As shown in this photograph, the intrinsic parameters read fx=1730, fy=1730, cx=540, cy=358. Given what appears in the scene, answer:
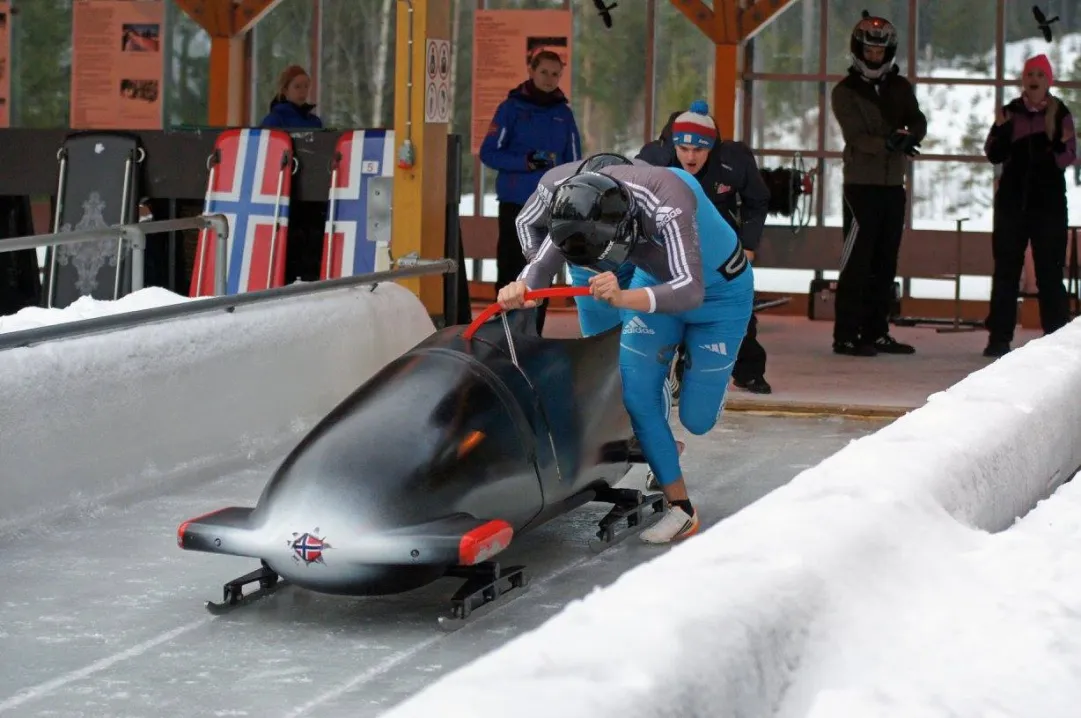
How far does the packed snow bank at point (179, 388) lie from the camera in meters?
4.70

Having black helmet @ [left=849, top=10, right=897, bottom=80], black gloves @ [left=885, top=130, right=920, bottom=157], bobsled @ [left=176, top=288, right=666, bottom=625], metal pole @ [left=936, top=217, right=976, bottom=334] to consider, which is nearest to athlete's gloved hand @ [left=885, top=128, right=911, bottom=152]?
black gloves @ [left=885, top=130, right=920, bottom=157]

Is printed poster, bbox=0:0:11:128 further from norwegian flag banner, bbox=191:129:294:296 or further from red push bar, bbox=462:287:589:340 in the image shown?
red push bar, bbox=462:287:589:340

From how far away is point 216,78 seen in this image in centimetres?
1244

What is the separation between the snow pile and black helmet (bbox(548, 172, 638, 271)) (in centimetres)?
159

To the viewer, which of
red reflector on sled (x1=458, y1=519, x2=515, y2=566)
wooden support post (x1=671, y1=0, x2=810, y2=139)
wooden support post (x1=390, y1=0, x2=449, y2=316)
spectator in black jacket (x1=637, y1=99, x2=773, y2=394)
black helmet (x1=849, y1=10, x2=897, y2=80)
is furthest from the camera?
wooden support post (x1=671, y1=0, x2=810, y2=139)

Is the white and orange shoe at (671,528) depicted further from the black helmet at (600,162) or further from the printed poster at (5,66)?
the printed poster at (5,66)

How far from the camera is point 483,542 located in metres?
3.62

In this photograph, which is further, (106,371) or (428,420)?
(106,371)

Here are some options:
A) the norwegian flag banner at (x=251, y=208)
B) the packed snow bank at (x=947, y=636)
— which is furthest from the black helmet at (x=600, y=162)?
the norwegian flag banner at (x=251, y=208)

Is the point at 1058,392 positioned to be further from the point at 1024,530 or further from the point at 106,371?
the point at 106,371

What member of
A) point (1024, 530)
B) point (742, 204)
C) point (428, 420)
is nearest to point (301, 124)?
point (742, 204)

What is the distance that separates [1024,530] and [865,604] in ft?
2.23

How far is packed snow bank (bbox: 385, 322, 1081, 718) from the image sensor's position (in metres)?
1.51

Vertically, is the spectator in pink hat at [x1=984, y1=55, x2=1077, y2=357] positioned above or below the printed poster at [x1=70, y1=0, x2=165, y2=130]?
below
